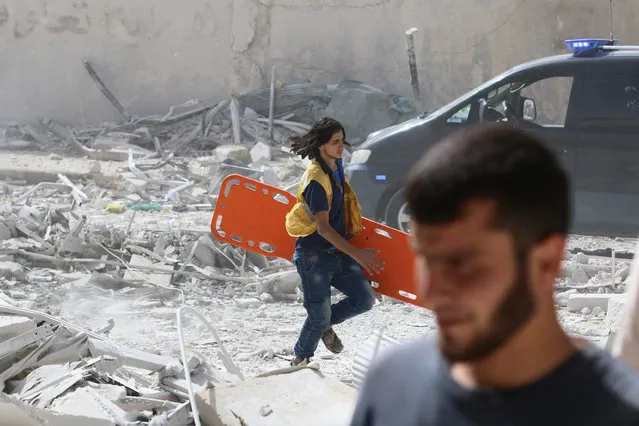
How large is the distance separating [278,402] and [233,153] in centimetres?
1024

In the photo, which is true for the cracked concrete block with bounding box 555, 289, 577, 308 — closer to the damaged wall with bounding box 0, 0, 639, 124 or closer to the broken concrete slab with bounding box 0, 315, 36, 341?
the broken concrete slab with bounding box 0, 315, 36, 341

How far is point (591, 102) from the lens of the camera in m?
8.84

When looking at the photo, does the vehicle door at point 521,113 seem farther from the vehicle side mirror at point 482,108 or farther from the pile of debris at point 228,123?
the pile of debris at point 228,123

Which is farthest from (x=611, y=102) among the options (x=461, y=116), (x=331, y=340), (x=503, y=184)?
(x=503, y=184)

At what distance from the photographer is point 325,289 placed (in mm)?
5641

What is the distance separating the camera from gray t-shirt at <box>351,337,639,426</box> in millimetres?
1442

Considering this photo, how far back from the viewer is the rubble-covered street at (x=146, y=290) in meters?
4.80

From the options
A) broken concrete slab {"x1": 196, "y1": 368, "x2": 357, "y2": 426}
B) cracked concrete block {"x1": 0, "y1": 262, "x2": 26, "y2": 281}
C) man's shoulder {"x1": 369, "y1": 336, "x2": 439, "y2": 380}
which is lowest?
cracked concrete block {"x1": 0, "y1": 262, "x2": 26, "y2": 281}

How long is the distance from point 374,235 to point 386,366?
4.00m

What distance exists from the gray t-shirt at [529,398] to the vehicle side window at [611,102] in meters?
7.59

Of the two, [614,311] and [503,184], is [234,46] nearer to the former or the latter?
[614,311]

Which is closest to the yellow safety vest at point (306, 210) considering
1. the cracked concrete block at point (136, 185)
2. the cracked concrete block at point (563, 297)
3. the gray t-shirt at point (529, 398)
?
the cracked concrete block at point (563, 297)

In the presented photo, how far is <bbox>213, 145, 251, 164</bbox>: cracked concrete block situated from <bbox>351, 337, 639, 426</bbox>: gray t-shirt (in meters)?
12.5

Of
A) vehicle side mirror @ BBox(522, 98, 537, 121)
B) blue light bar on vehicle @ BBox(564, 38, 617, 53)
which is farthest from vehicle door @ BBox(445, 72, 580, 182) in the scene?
blue light bar on vehicle @ BBox(564, 38, 617, 53)
